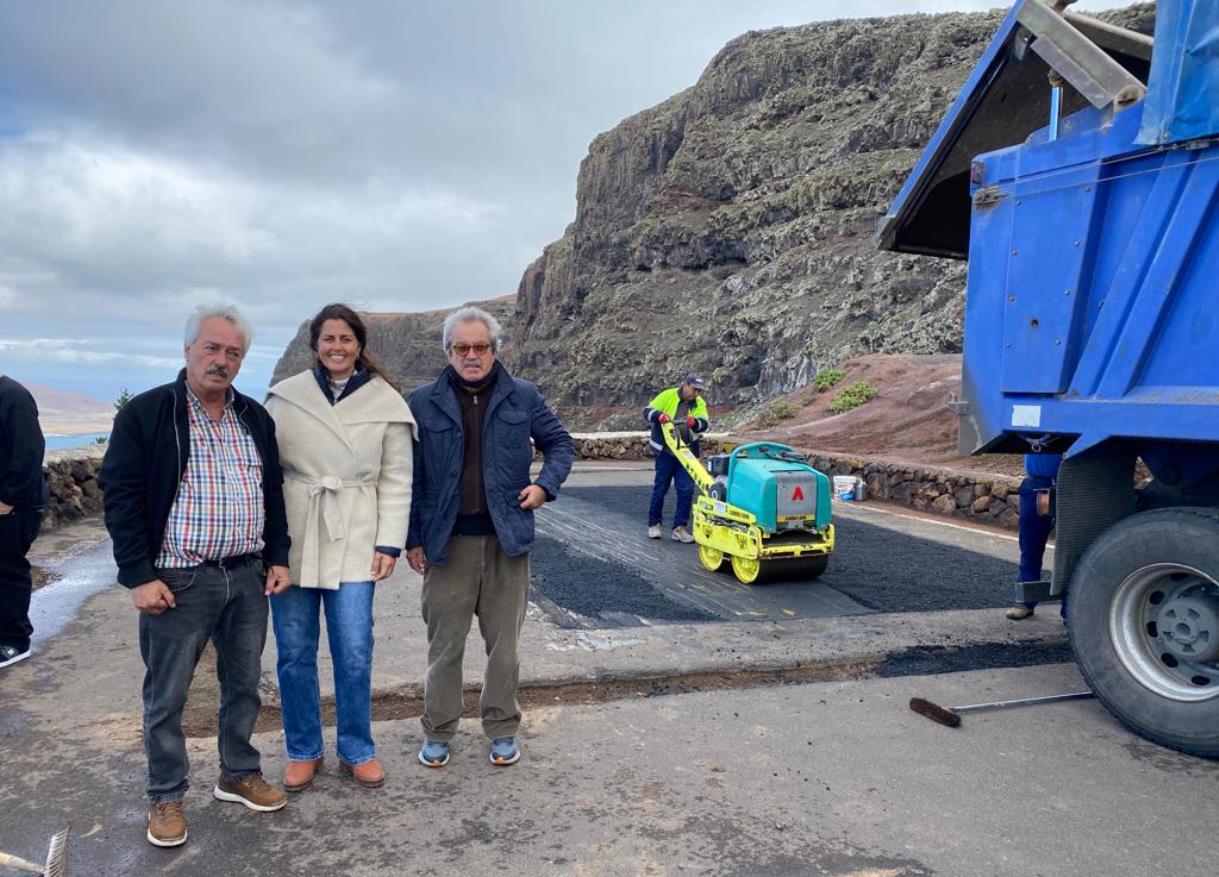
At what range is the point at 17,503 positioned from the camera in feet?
15.7

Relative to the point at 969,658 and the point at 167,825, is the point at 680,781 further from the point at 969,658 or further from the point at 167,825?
the point at 969,658

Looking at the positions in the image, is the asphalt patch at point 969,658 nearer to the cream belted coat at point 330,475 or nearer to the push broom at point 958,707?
the push broom at point 958,707

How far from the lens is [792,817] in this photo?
320cm

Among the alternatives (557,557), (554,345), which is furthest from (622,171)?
(557,557)

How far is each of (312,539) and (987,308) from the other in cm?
375

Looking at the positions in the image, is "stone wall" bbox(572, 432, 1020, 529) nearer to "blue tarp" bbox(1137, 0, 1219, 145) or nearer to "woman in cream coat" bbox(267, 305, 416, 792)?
"blue tarp" bbox(1137, 0, 1219, 145)

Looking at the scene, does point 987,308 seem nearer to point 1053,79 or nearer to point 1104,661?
point 1053,79

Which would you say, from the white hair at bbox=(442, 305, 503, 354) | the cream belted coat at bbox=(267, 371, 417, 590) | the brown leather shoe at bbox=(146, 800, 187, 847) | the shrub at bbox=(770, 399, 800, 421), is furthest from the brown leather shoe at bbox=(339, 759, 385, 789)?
the shrub at bbox=(770, 399, 800, 421)

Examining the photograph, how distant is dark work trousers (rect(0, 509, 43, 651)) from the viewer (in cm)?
484

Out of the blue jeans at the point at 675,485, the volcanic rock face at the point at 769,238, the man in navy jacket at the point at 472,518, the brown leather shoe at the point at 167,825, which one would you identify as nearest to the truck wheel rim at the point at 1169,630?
the man in navy jacket at the point at 472,518

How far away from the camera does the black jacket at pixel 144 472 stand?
2854 mm

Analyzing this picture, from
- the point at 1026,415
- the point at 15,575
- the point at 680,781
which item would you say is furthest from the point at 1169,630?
the point at 15,575

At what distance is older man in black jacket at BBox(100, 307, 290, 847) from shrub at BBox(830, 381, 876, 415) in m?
19.0

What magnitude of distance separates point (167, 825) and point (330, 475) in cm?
131
